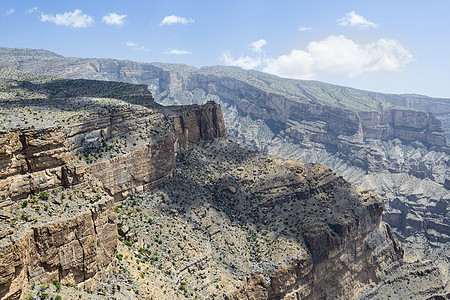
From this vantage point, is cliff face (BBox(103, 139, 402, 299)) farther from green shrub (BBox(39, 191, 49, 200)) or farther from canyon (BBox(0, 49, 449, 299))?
green shrub (BBox(39, 191, 49, 200))

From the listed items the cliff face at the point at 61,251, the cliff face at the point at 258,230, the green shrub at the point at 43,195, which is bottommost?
the cliff face at the point at 258,230

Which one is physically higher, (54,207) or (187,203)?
(54,207)

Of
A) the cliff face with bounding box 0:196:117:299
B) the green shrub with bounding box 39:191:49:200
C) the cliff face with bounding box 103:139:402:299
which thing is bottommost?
the cliff face with bounding box 103:139:402:299

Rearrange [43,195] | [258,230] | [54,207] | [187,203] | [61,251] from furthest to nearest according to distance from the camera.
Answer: [258,230], [187,203], [43,195], [54,207], [61,251]

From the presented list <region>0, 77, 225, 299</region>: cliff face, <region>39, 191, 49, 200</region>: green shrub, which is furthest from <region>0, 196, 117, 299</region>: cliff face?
<region>39, 191, 49, 200</region>: green shrub

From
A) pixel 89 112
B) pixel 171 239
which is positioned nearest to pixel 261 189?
pixel 171 239

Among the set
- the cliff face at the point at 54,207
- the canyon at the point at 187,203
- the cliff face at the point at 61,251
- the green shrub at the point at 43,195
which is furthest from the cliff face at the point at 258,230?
the green shrub at the point at 43,195

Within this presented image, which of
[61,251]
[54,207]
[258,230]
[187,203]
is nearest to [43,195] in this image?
[54,207]

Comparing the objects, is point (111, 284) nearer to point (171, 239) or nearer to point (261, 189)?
point (171, 239)

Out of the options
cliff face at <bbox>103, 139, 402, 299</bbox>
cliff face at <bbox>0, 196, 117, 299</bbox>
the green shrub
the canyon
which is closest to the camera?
cliff face at <bbox>0, 196, 117, 299</bbox>

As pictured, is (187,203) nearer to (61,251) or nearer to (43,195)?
(61,251)

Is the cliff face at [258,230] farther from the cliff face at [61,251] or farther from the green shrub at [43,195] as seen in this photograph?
the green shrub at [43,195]
